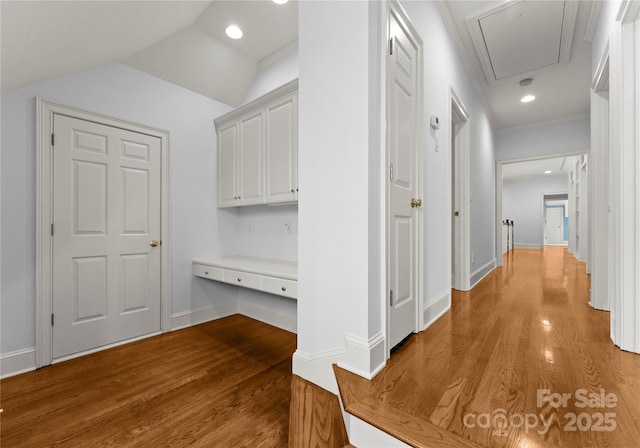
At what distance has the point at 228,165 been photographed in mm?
3283

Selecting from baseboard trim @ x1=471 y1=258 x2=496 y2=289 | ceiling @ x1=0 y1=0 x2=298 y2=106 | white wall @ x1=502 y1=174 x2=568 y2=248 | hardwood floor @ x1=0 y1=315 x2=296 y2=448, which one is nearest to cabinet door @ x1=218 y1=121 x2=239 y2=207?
ceiling @ x1=0 y1=0 x2=298 y2=106

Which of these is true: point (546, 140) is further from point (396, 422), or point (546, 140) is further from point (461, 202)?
point (396, 422)

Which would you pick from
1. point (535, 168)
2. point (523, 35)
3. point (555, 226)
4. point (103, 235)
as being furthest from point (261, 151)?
point (555, 226)

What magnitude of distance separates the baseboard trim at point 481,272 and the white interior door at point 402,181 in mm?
2055

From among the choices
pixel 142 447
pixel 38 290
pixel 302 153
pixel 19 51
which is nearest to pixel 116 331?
pixel 38 290

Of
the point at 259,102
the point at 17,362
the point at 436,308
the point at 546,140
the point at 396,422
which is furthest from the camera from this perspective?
the point at 546,140

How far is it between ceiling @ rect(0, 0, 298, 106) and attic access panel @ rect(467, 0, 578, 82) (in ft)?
6.03

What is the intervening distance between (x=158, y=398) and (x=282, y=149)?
2.18 metres

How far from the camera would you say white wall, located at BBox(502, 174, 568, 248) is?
9.84 metres

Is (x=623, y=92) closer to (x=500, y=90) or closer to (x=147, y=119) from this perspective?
(x=500, y=90)

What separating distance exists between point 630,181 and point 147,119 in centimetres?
381

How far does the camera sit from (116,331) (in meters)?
2.62

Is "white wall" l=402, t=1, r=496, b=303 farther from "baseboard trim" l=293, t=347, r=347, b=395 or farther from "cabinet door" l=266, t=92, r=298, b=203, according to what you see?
"cabinet door" l=266, t=92, r=298, b=203

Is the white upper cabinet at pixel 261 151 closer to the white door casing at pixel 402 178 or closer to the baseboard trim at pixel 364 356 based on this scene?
the white door casing at pixel 402 178
